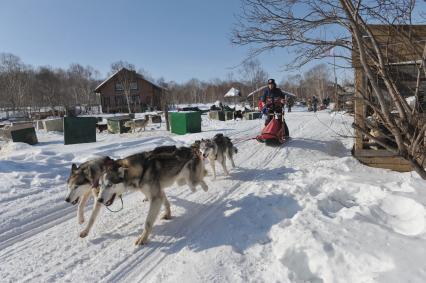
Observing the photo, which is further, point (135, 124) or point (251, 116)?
point (251, 116)

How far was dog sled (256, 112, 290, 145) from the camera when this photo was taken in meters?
8.78

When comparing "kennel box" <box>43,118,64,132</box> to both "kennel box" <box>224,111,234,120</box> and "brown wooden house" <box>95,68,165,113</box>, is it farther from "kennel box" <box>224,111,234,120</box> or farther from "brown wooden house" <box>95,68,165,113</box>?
"brown wooden house" <box>95,68,165,113</box>

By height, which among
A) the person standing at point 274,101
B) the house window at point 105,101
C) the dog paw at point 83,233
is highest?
the house window at point 105,101

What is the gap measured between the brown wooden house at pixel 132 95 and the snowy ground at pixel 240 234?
43.3 m

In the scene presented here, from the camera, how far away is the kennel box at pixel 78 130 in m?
12.8

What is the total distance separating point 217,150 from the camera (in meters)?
6.22

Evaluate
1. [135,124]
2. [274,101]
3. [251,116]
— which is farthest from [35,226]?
[251,116]

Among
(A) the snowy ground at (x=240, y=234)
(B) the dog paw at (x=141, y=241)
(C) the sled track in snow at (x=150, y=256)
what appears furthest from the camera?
(B) the dog paw at (x=141, y=241)

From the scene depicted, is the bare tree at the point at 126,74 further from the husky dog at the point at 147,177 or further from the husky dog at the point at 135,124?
the husky dog at the point at 147,177

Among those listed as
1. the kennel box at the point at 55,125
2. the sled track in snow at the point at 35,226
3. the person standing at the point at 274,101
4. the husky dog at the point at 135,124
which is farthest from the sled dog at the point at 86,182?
the kennel box at the point at 55,125

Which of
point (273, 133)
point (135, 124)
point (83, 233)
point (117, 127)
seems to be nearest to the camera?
point (83, 233)

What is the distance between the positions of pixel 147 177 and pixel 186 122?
34.2ft

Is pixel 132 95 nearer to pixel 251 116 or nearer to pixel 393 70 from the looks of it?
pixel 251 116

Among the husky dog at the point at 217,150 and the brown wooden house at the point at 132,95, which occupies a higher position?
the brown wooden house at the point at 132,95
